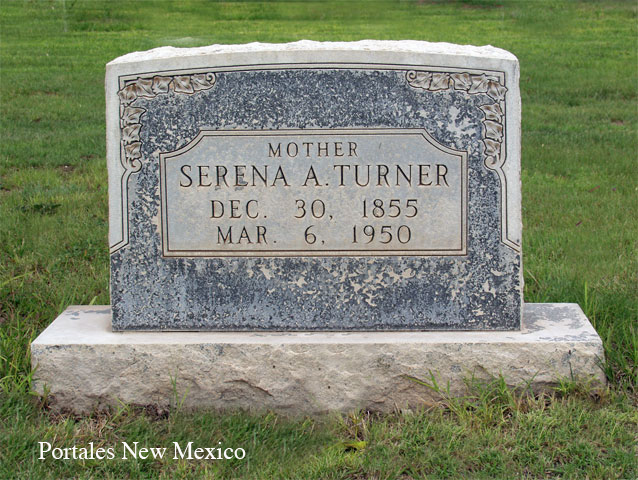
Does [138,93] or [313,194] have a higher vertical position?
[138,93]

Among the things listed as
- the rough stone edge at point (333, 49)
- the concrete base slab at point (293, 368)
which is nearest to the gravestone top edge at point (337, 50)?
the rough stone edge at point (333, 49)

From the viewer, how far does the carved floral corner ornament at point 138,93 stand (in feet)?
10.7

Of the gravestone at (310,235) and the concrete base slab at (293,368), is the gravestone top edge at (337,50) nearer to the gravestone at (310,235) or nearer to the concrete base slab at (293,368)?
the gravestone at (310,235)

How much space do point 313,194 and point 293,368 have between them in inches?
27.7

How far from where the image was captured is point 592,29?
13.0 m

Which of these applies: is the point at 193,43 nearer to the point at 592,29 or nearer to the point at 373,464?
the point at 592,29

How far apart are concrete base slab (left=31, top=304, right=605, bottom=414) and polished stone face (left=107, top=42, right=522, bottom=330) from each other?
0.16 m

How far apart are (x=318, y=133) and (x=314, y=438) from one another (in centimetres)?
119

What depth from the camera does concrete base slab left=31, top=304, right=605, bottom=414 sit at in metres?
3.22

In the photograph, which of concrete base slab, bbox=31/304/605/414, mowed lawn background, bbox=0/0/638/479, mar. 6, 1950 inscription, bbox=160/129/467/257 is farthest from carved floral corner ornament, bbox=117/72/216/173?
mowed lawn background, bbox=0/0/638/479

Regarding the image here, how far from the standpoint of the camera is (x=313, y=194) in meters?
3.34

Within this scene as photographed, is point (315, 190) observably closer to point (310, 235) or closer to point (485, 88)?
point (310, 235)

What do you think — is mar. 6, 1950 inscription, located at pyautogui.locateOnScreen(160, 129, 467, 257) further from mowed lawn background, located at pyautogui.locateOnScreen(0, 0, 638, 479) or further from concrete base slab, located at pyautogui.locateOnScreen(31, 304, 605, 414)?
mowed lawn background, located at pyautogui.locateOnScreen(0, 0, 638, 479)

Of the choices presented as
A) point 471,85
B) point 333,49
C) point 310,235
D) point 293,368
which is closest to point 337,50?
point 333,49
